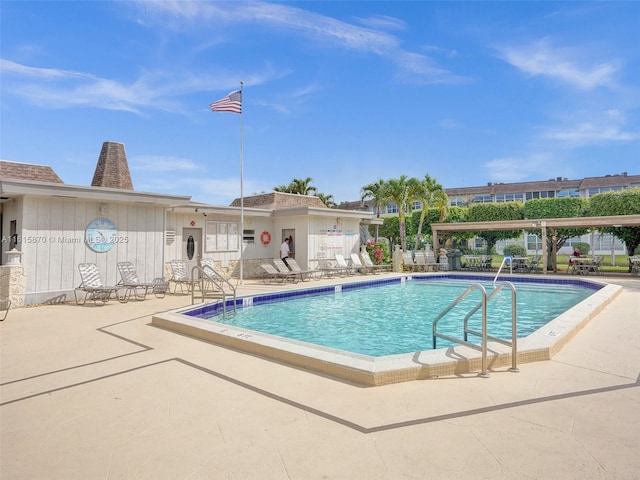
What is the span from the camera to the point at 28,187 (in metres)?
8.46

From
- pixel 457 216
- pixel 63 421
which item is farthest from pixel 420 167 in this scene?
pixel 63 421

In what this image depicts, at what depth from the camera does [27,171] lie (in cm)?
1384

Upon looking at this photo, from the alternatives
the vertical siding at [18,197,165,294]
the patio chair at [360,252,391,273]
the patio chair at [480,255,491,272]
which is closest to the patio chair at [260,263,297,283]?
the vertical siding at [18,197,165,294]

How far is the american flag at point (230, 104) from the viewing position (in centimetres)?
1330

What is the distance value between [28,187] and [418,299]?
1060 centimetres

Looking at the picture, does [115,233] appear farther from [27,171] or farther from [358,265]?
[358,265]

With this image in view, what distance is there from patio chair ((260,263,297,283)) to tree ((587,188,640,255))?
1626 cm

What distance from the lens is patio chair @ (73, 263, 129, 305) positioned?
9.06 meters

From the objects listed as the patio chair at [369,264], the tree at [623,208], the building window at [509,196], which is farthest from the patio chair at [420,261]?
the building window at [509,196]

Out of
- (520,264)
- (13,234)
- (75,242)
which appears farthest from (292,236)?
(520,264)

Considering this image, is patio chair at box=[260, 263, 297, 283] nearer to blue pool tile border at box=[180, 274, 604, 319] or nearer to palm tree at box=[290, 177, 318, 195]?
blue pool tile border at box=[180, 274, 604, 319]

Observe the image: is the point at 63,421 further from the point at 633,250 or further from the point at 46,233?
the point at 633,250

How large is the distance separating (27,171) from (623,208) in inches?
1120

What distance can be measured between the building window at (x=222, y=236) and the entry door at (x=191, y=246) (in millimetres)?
301
